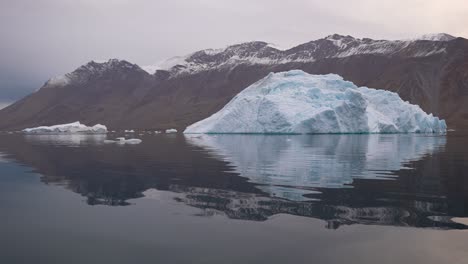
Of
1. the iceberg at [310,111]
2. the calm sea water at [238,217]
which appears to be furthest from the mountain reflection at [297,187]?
the iceberg at [310,111]

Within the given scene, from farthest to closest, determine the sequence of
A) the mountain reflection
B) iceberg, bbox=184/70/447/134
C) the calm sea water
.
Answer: iceberg, bbox=184/70/447/134, the mountain reflection, the calm sea water

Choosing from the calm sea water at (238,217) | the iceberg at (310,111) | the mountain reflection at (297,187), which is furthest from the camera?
the iceberg at (310,111)

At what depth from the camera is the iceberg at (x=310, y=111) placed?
71312mm

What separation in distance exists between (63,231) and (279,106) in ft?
206

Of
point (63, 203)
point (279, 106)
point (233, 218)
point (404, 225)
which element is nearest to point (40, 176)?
point (63, 203)

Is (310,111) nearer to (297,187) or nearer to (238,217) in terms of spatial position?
(297,187)

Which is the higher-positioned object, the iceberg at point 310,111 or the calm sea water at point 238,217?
the iceberg at point 310,111

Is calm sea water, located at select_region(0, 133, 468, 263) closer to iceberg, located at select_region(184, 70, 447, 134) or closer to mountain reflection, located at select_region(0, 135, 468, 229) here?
mountain reflection, located at select_region(0, 135, 468, 229)

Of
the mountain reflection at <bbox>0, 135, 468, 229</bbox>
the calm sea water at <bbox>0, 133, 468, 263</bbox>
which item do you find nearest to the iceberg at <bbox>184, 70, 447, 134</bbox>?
the mountain reflection at <bbox>0, 135, 468, 229</bbox>

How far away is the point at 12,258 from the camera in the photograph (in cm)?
830

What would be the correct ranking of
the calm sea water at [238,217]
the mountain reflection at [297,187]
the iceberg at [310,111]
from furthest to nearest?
the iceberg at [310,111] → the mountain reflection at [297,187] → the calm sea water at [238,217]

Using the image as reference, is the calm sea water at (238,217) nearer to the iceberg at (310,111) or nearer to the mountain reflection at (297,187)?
the mountain reflection at (297,187)

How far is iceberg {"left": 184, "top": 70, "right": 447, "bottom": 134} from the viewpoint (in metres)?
71.3

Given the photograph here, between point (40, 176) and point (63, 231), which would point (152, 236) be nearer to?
point (63, 231)
